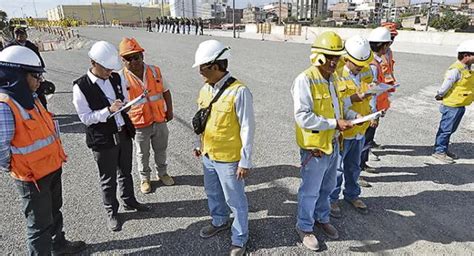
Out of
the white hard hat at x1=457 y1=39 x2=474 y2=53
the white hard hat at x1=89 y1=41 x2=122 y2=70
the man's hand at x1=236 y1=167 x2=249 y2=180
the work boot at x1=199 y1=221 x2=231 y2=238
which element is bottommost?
the work boot at x1=199 y1=221 x2=231 y2=238

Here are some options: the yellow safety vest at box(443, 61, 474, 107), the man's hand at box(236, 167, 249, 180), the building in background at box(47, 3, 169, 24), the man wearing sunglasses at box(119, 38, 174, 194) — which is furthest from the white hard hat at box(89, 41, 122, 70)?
the building in background at box(47, 3, 169, 24)

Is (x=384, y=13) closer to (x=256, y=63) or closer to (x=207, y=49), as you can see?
(x=256, y=63)

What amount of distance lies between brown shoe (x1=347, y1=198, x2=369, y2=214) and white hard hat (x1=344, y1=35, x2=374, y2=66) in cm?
156

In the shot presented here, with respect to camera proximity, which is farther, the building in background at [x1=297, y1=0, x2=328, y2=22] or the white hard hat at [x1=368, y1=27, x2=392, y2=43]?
the building in background at [x1=297, y1=0, x2=328, y2=22]

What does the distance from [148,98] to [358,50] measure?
2293 mm

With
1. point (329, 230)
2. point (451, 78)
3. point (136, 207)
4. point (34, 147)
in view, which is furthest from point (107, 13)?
point (329, 230)

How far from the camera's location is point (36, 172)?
2281 millimetres

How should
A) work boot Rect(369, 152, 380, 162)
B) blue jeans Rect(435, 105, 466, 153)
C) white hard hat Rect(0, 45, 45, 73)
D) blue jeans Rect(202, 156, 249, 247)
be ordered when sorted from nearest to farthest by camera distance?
1. white hard hat Rect(0, 45, 45, 73)
2. blue jeans Rect(202, 156, 249, 247)
3. blue jeans Rect(435, 105, 466, 153)
4. work boot Rect(369, 152, 380, 162)

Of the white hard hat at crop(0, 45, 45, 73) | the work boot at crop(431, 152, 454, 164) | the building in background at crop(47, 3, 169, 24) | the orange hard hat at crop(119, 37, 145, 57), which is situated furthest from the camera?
the building in background at crop(47, 3, 169, 24)

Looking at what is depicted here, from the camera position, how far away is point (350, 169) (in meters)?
3.36

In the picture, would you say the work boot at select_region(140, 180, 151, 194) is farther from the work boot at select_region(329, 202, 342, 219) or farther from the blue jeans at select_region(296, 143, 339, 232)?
the work boot at select_region(329, 202, 342, 219)

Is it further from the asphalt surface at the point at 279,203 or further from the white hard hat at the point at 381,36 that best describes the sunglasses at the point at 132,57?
the white hard hat at the point at 381,36

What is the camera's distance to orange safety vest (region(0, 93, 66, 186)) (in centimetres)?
215

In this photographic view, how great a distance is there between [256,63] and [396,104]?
7204 millimetres
